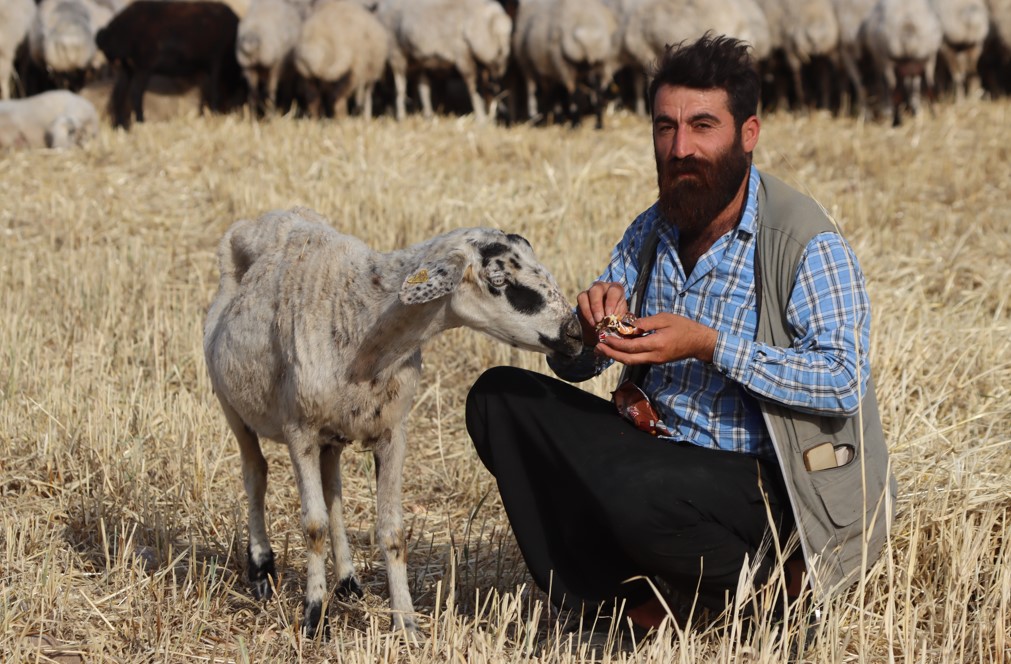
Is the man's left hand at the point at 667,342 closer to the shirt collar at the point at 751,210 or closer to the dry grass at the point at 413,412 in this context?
the shirt collar at the point at 751,210

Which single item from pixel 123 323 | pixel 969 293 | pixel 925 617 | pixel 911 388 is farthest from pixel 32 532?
pixel 969 293

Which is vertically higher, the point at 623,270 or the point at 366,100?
the point at 366,100

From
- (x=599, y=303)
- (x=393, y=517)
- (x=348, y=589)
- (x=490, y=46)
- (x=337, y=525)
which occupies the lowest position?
(x=348, y=589)

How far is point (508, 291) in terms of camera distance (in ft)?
12.4

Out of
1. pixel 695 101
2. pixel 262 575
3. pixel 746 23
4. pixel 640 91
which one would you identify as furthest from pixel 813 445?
pixel 746 23

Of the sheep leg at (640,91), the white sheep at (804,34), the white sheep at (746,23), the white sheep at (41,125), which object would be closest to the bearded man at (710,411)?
the white sheep at (41,125)

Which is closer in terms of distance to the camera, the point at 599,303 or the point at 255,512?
the point at 599,303

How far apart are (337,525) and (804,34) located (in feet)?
41.5

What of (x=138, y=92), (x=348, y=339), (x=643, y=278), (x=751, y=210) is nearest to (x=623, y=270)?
(x=643, y=278)

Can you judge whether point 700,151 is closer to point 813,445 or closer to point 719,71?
point 719,71

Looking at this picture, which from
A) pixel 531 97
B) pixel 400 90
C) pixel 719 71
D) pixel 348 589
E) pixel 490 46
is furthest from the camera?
pixel 531 97

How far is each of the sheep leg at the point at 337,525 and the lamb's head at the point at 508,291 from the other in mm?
904

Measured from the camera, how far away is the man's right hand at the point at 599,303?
3945 millimetres

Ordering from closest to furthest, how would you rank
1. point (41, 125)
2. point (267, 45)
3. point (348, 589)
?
point (348, 589)
point (41, 125)
point (267, 45)
